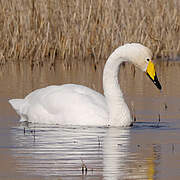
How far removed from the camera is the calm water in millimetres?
6352

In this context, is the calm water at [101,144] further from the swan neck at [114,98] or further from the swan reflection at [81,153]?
the swan neck at [114,98]

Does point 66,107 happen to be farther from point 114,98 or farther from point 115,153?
point 115,153

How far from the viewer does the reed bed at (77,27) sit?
15.2 meters

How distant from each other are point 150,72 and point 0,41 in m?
6.61

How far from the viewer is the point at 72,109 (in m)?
9.30

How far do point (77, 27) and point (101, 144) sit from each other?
306 inches

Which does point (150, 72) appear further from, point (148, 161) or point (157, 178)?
point (157, 178)

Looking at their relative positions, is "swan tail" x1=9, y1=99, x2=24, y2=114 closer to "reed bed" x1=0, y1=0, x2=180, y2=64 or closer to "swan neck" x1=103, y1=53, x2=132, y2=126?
"swan neck" x1=103, y1=53, x2=132, y2=126

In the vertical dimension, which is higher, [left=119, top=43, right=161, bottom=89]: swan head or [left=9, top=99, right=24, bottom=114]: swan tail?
[left=119, top=43, right=161, bottom=89]: swan head

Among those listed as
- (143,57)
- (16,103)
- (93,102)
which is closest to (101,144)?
(93,102)

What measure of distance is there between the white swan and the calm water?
0.61ft

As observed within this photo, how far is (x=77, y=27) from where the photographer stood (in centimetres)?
1534

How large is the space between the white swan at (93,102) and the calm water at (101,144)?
187mm

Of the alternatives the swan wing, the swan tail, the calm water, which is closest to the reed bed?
the calm water
